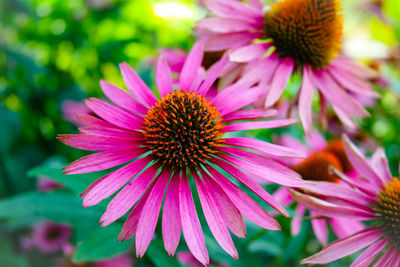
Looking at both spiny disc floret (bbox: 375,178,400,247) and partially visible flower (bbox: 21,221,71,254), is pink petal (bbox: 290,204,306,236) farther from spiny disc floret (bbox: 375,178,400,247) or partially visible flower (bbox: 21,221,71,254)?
partially visible flower (bbox: 21,221,71,254)

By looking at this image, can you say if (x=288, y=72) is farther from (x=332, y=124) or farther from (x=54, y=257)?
(x=54, y=257)

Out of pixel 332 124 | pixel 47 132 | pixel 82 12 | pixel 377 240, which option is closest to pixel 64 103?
pixel 47 132

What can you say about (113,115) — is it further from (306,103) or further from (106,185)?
(306,103)

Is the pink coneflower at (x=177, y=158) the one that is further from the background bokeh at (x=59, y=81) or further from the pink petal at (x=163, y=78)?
the background bokeh at (x=59, y=81)

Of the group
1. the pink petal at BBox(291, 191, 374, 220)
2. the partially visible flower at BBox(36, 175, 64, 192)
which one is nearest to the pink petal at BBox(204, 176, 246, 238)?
the pink petal at BBox(291, 191, 374, 220)

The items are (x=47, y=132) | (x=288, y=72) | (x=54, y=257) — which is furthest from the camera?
(x=47, y=132)
